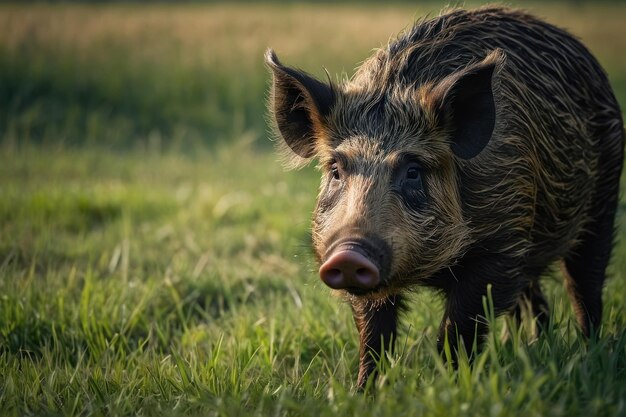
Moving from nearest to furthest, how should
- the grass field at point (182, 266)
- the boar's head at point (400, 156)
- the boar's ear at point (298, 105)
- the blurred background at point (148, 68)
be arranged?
the grass field at point (182, 266)
the boar's head at point (400, 156)
the boar's ear at point (298, 105)
the blurred background at point (148, 68)

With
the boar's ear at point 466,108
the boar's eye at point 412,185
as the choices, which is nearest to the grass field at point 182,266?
the boar's eye at point 412,185

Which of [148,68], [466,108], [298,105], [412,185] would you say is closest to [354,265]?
[412,185]

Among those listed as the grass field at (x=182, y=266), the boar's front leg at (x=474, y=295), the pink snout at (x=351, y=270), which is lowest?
the grass field at (x=182, y=266)

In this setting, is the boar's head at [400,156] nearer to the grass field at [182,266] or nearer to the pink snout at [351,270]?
the pink snout at [351,270]

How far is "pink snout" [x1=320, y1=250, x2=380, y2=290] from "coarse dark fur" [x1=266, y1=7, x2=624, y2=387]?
12cm

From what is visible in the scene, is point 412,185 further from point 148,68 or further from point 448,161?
point 148,68

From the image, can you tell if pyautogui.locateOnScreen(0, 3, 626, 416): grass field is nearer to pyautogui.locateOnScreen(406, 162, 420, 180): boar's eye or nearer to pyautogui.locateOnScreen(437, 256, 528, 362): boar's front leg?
pyautogui.locateOnScreen(437, 256, 528, 362): boar's front leg

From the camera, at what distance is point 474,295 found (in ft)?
12.4

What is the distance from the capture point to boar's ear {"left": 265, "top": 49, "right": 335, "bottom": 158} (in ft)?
13.1

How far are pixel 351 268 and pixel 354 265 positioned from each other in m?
0.02

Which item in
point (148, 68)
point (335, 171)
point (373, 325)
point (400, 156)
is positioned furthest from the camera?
point (148, 68)

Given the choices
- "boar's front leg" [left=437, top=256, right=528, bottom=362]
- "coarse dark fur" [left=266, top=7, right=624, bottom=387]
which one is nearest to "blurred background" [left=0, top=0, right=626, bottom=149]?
"coarse dark fur" [left=266, top=7, right=624, bottom=387]

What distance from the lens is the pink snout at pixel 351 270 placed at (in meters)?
3.14

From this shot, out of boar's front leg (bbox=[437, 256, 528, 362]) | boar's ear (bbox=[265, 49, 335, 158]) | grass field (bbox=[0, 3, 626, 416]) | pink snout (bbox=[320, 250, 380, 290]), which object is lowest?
grass field (bbox=[0, 3, 626, 416])
